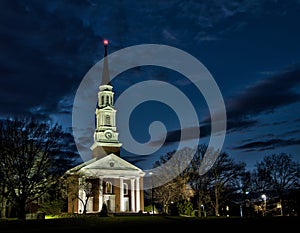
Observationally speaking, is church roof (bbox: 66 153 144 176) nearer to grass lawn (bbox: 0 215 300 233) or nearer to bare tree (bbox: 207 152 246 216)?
bare tree (bbox: 207 152 246 216)

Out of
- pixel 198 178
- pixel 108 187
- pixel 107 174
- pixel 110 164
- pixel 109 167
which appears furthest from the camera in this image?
pixel 108 187

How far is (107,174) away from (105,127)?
10.3m

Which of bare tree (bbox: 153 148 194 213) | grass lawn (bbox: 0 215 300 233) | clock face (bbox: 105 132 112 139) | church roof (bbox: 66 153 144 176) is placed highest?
clock face (bbox: 105 132 112 139)

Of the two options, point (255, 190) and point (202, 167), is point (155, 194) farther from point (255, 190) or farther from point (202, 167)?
point (255, 190)

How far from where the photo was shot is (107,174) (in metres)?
68.1

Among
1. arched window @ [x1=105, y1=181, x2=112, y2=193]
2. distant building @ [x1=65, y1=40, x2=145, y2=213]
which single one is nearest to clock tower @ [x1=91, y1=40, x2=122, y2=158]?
distant building @ [x1=65, y1=40, x2=145, y2=213]

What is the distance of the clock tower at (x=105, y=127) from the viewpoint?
74188 millimetres

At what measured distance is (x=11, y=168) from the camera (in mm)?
41219

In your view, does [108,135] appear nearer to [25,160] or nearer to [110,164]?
[110,164]

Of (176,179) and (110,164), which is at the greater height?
(110,164)

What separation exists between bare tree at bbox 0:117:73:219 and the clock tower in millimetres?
29503

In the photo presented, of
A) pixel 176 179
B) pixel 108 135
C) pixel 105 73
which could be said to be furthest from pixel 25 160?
pixel 105 73

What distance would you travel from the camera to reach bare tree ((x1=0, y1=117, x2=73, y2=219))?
134ft

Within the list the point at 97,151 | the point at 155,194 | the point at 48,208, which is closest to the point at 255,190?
the point at 155,194
